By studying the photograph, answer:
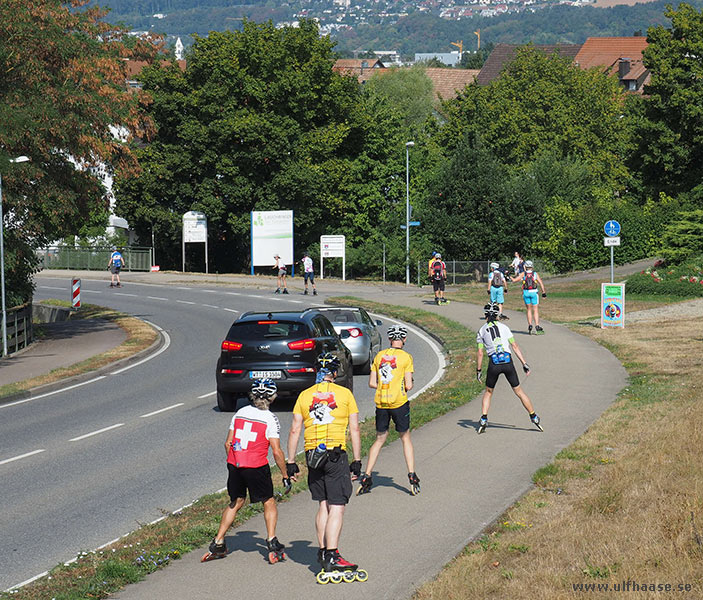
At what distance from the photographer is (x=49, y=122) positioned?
29672 millimetres

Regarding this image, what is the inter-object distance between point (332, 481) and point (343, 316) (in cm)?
1486

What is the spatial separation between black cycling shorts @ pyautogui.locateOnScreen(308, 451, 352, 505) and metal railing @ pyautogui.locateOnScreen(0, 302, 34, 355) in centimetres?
2298

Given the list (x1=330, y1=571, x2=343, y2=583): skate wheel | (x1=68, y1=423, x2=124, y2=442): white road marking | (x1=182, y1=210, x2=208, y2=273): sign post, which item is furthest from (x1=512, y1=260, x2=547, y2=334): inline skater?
(x1=182, y1=210, x2=208, y2=273): sign post

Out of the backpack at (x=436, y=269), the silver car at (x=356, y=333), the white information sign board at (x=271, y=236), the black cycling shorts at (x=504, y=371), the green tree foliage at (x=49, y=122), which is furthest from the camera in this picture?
the white information sign board at (x=271, y=236)

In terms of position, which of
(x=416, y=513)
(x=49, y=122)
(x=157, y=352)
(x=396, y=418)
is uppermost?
(x=49, y=122)

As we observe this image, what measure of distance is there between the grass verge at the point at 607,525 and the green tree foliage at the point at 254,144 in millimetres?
47693

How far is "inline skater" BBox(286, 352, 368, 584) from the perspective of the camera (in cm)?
832

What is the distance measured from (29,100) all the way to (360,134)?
38571 mm

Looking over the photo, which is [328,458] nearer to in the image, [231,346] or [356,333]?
[231,346]

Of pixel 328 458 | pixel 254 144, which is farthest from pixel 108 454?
pixel 254 144

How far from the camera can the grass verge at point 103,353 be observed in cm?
2281

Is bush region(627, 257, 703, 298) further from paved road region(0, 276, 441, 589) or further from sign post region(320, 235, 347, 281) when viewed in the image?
sign post region(320, 235, 347, 281)

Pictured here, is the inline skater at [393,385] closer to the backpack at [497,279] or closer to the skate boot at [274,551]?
the skate boot at [274,551]

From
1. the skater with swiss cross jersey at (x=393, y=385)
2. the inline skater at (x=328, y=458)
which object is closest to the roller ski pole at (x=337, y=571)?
the inline skater at (x=328, y=458)
